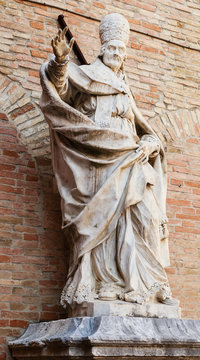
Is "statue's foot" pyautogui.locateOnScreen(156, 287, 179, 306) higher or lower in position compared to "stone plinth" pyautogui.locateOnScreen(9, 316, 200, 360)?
higher

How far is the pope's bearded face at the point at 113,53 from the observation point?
14.0 ft

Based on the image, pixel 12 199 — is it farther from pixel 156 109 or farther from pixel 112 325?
pixel 156 109

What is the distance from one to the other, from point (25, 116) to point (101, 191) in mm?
1450

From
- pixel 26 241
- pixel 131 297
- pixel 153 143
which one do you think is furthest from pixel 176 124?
pixel 131 297

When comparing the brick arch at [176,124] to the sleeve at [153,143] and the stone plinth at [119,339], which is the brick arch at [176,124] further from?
the stone plinth at [119,339]

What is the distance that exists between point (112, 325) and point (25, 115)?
2256mm

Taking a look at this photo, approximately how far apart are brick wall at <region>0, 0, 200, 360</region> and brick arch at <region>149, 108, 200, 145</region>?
12 mm

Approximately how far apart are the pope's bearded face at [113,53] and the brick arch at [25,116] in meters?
0.95

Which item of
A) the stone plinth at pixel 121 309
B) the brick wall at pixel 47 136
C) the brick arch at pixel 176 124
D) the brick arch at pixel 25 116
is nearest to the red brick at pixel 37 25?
the brick wall at pixel 47 136

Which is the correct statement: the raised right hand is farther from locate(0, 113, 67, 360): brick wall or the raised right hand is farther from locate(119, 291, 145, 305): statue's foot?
locate(119, 291, 145, 305): statue's foot

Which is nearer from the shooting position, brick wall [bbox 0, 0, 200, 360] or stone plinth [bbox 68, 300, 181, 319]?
stone plinth [bbox 68, 300, 181, 319]

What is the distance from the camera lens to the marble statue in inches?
148

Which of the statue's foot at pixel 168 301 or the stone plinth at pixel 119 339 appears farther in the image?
the statue's foot at pixel 168 301

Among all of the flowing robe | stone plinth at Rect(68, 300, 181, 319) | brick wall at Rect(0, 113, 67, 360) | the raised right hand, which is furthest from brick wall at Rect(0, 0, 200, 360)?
the raised right hand
